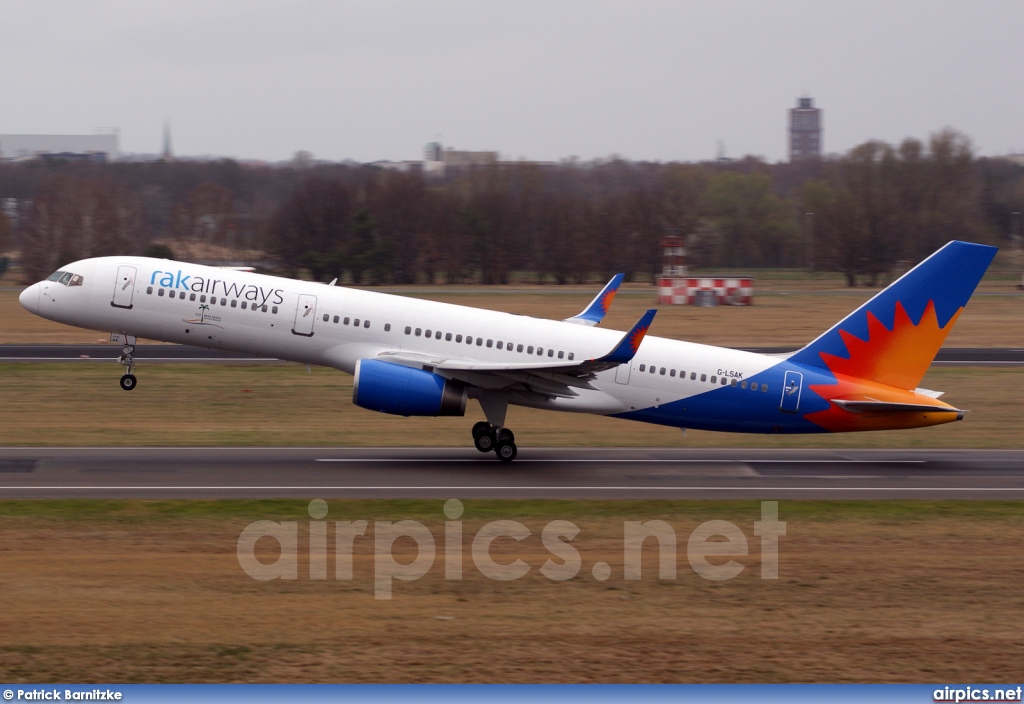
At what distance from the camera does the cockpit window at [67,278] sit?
2866 cm

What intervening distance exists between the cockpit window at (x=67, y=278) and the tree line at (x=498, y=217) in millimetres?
57776

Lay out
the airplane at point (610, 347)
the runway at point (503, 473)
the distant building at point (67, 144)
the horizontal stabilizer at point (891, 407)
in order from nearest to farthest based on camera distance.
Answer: the runway at point (503, 473), the horizontal stabilizer at point (891, 407), the airplane at point (610, 347), the distant building at point (67, 144)

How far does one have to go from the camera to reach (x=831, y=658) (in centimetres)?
1380

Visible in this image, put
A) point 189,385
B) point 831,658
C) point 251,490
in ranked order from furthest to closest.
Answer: point 189,385
point 251,490
point 831,658

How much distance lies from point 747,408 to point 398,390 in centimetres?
889

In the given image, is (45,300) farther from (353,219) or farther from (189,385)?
(353,219)

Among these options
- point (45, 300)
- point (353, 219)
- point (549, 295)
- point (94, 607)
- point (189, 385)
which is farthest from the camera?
point (353, 219)

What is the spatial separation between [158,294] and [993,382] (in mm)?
31214

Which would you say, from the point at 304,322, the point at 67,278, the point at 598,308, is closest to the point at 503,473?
the point at 304,322

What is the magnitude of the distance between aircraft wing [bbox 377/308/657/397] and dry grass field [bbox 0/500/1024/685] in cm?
496

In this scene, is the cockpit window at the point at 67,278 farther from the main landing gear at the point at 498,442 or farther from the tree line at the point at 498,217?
the tree line at the point at 498,217

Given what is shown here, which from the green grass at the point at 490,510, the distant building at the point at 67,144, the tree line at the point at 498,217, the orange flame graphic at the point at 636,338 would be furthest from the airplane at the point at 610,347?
the distant building at the point at 67,144

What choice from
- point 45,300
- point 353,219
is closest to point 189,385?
point 45,300

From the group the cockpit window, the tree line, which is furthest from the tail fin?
the tree line
